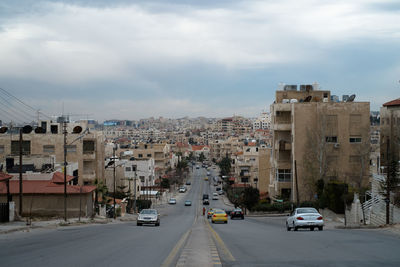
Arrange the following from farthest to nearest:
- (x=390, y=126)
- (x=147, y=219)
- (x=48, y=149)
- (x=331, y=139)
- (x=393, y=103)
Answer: (x=393, y=103)
(x=48, y=149)
(x=390, y=126)
(x=331, y=139)
(x=147, y=219)

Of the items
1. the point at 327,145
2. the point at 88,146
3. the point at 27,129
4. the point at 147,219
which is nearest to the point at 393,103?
the point at 327,145

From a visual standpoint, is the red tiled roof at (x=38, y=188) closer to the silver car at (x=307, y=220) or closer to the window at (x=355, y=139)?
the silver car at (x=307, y=220)

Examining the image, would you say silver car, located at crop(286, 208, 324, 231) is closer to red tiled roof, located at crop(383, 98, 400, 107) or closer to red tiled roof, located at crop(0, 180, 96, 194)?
red tiled roof, located at crop(0, 180, 96, 194)

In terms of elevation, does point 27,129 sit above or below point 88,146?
above

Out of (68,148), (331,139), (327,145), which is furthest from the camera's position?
(68,148)

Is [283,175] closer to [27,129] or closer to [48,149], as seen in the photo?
[48,149]

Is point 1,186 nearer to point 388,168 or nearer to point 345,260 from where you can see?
point 388,168

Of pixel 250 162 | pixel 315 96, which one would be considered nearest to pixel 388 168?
pixel 315 96

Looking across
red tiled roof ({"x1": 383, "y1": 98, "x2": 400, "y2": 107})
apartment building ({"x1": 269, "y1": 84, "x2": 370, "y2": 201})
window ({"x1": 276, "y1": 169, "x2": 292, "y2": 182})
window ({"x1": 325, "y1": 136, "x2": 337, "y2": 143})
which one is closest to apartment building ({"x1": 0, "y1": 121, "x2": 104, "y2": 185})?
window ({"x1": 276, "y1": 169, "x2": 292, "y2": 182})

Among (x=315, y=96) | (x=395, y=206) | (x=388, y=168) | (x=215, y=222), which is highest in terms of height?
(x=315, y=96)

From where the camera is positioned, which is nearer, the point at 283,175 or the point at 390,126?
the point at 283,175

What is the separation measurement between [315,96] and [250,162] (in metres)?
46.3

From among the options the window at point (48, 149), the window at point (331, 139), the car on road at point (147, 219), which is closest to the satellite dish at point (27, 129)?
the window at point (48, 149)

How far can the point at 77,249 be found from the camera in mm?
13289
